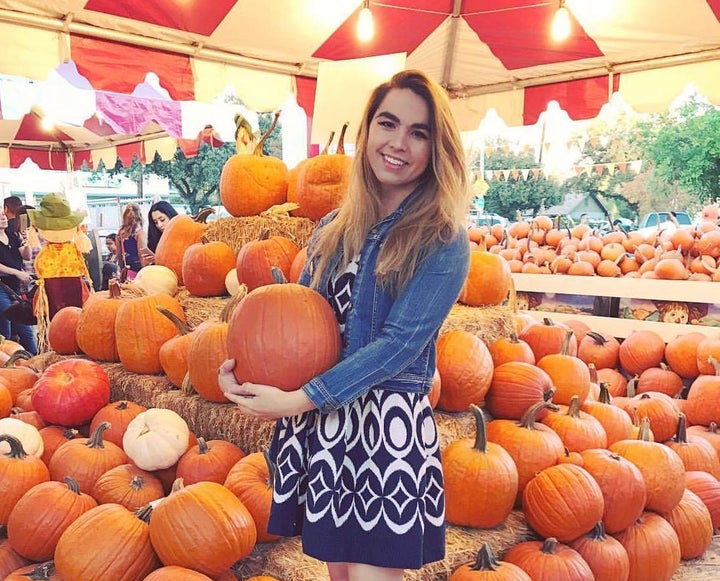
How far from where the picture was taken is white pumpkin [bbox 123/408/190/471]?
5.96 feet

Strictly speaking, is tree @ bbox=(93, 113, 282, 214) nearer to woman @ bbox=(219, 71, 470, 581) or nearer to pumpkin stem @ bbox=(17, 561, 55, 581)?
pumpkin stem @ bbox=(17, 561, 55, 581)

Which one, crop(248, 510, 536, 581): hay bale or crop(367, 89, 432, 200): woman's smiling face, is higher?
crop(367, 89, 432, 200): woman's smiling face

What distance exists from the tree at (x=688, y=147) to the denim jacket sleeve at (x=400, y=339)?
34.6 feet

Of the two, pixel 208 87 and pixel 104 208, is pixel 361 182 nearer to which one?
pixel 208 87

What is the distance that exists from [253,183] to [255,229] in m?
0.23

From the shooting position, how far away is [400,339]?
1.09m

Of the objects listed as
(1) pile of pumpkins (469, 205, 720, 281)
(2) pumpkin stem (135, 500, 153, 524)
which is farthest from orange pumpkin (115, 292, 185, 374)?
(1) pile of pumpkins (469, 205, 720, 281)

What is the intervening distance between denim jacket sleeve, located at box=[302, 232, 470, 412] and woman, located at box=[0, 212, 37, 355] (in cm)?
483

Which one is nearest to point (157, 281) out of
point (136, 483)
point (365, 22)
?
point (136, 483)

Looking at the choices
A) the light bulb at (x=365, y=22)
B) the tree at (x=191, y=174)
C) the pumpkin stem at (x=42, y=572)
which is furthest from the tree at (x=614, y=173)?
the pumpkin stem at (x=42, y=572)

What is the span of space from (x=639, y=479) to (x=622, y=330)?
7.95ft

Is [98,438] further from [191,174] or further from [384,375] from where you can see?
[191,174]

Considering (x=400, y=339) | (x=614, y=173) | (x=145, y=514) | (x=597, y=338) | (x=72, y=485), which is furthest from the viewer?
(x=614, y=173)

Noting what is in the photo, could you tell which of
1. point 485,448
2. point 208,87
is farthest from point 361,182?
point 208,87
